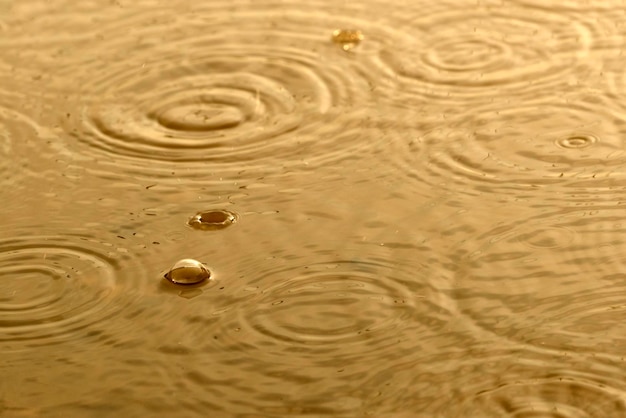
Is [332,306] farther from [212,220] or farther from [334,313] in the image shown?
[212,220]

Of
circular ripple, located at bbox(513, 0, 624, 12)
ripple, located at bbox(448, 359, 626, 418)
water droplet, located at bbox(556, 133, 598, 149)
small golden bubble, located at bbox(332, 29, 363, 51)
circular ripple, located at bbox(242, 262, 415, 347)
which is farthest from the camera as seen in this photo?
circular ripple, located at bbox(513, 0, 624, 12)

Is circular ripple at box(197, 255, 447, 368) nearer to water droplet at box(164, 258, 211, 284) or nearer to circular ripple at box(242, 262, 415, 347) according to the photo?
circular ripple at box(242, 262, 415, 347)

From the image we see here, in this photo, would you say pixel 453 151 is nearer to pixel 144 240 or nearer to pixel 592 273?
pixel 592 273

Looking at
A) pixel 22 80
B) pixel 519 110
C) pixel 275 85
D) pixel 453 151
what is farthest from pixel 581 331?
pixel 22 80

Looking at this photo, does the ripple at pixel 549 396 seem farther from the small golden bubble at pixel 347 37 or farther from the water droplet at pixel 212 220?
the small golden bubble at pixel 347 37

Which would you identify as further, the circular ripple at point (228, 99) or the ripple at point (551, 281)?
the circular ripple at point (228, 99)

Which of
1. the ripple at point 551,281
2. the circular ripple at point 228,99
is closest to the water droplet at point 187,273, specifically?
the circular ripple at point 228,99

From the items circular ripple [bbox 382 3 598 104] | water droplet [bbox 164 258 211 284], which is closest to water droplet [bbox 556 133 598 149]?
circular ripple [bbox 382 3 598 104]
